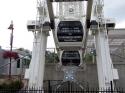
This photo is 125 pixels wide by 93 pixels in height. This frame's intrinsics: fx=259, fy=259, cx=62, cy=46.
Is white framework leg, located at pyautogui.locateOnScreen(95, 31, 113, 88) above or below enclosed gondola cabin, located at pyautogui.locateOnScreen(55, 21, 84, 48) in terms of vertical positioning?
below

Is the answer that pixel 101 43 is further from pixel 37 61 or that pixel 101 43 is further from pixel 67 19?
pixel 37 61

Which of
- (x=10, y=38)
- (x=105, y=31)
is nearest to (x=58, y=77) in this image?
(x=105, y=31)

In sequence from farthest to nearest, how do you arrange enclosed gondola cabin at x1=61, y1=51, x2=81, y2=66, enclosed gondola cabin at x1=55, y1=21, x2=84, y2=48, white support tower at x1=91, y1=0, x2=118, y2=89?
enclosed gondola cabin at x1=61, y1=51, x2=81, y2=66 → enclosed gondola cabin at x1=55, y1=21, x2=84, y2=48 → white support tower at x1=91, y1=0, x2=118, y2=89

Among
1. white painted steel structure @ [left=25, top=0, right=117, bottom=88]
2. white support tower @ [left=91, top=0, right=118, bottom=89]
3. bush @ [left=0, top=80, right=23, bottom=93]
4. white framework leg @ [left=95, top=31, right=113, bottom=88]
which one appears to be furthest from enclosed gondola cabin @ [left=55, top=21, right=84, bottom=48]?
bush @ [left=0, top=80, right=23, bottom=93]

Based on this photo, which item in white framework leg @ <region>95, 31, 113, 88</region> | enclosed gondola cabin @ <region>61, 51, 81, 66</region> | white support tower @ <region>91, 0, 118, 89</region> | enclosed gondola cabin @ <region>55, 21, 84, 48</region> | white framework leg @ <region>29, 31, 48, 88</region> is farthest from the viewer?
enclosed gondola cabin @ <region>61, 51, 81, 66</region>

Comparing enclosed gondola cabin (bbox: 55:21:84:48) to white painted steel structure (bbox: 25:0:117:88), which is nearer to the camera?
white painted steel structure (bbox: 25:0:117:88)

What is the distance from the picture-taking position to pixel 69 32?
15.7 metres

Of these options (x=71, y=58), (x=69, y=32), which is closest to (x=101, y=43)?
(x=69, y=32)

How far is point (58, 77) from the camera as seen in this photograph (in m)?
21.0

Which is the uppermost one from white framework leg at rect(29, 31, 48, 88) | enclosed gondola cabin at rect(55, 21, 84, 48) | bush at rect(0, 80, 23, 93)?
enclosed gondola cabin at rect(55, 21, 84, 48)

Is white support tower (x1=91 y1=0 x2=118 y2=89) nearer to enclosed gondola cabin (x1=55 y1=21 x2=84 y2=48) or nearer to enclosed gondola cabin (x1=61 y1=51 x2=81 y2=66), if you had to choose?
enclosed gondola cabin (x1=55 y1=21 x2=84 y2=48)

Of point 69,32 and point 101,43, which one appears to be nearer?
point 69,32

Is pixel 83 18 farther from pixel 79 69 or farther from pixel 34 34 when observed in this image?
pixel 79 69

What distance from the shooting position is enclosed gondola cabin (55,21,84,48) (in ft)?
51.9
